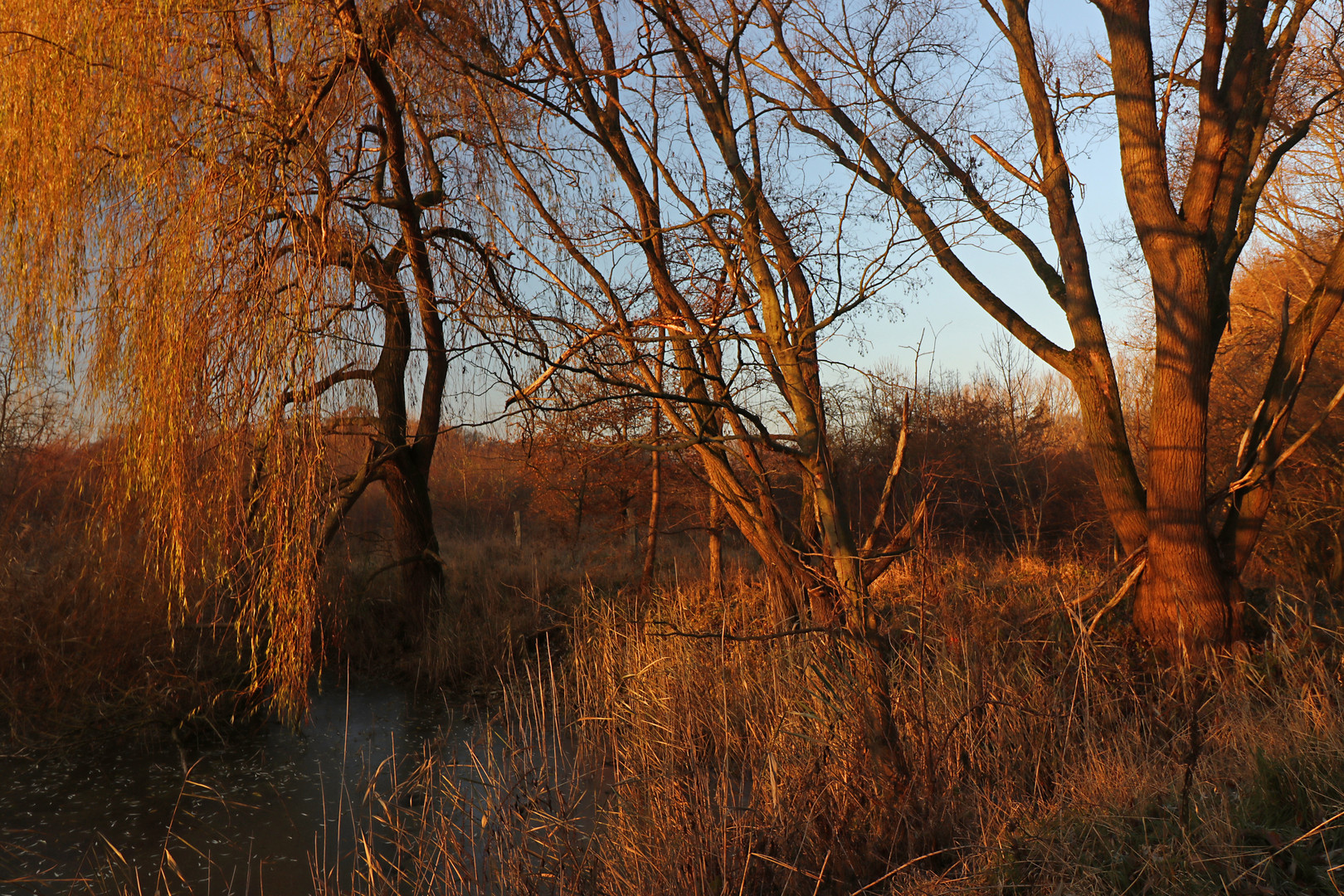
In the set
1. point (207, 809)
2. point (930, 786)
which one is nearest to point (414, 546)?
point (207, 809)

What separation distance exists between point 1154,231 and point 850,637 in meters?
4.08

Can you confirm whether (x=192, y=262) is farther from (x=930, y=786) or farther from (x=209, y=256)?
(x=930, y=786)

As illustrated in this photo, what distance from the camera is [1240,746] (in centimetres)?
385

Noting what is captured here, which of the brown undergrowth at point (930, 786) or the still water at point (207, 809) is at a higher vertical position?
the brown undergrowth at point (930, 786)

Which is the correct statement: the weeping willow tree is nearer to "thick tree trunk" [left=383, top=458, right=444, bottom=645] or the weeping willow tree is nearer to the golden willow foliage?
the golden willow foliage

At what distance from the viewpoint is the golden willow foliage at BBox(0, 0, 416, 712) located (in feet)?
10.8

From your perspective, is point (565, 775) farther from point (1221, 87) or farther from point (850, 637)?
point (1221, 87)

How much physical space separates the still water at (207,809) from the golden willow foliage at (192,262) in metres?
1.16

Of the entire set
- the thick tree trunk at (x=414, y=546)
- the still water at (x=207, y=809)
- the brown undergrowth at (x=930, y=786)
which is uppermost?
the thick tree trunk at (x=414, y=546)

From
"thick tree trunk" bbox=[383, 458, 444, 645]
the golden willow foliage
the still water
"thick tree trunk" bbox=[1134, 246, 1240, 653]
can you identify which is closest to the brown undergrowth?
"thick tree trunk" bbox=[1134, 246, 1240, 653]

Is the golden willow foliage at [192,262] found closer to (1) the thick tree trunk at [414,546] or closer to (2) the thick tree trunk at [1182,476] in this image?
(1) the thick tree trunk at [414,546]

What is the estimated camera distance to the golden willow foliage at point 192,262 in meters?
3.29

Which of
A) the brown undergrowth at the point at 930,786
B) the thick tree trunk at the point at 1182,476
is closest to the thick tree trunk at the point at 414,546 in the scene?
the brown undergrowth at the point at 930,786

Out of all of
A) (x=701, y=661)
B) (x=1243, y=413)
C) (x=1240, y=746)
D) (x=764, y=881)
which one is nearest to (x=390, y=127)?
(x=701, y=661)
